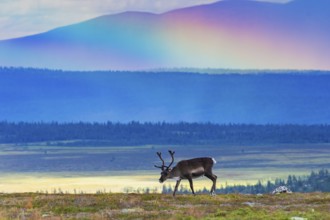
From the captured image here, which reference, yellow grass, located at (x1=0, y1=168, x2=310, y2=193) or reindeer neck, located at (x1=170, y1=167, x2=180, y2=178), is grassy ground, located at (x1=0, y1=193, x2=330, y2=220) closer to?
reindeer neck, located at (x1=170, y1=167, x2=180, y2=178)

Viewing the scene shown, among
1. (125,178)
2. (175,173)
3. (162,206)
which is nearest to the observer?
(162,206)

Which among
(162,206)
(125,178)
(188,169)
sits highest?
(125,178)

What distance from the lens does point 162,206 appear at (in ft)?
128

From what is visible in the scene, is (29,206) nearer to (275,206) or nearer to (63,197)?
(63,197)

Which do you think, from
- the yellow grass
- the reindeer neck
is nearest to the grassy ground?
the reindeer neck

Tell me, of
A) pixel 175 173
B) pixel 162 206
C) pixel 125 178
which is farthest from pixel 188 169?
pixel 125 178

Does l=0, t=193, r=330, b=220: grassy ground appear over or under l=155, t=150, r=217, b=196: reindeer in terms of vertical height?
under

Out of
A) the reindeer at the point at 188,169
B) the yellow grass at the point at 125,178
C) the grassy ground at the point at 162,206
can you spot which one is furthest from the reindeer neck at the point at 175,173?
the yellow grass at the point at 125,178

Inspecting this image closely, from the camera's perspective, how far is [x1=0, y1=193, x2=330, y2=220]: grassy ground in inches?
1409

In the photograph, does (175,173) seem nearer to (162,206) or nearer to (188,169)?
(188,169)

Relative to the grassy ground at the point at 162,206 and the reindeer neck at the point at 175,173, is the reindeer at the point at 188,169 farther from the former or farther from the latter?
the grassy ground at the point at 162,206

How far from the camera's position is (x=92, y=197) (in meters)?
43.0

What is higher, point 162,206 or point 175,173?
point 175,173

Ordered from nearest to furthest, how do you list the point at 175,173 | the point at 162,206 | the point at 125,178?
the point at 162,206, the point at 175,173, the point at 125,178
